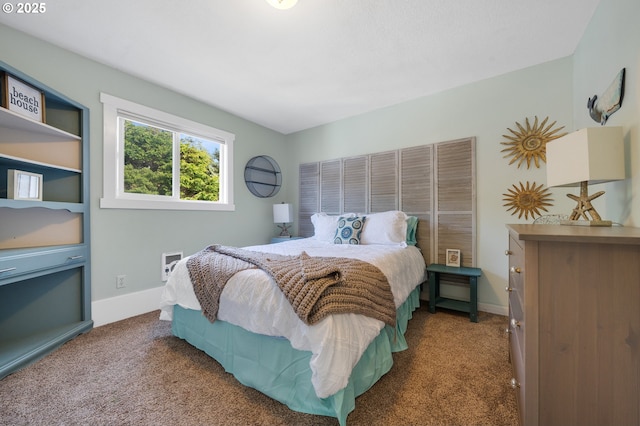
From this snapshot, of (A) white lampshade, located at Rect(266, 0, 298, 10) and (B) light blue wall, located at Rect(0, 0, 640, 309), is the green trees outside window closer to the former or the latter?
(B) light blue wall, located at Rect(0, 0, 640, 309)

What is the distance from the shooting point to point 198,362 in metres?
1.70

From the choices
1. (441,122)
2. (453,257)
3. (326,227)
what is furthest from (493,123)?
(326,227)

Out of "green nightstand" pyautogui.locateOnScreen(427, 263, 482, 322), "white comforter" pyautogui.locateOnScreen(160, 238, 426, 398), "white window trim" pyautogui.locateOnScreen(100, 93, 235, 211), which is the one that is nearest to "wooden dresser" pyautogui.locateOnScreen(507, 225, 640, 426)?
"white comforter" pyautogui.locateOnScreen(160, 238, 426, 398)

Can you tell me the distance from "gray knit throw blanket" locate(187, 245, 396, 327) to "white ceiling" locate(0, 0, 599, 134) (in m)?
1.73

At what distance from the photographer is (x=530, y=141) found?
2371mm

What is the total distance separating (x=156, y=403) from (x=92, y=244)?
5.50ft

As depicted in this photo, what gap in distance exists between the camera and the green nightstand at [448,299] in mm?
2322

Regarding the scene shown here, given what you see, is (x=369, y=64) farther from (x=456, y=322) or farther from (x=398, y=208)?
(x=456, y=322)

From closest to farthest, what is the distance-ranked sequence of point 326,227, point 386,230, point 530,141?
point 530,141
point 386,230
point 326,227

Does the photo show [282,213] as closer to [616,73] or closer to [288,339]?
[288,339]

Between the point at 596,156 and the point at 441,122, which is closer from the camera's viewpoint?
the point at 596,156

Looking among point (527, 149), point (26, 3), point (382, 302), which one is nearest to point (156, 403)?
point (382, 302)

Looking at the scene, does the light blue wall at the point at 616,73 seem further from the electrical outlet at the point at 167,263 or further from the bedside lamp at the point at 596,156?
the electrical outlet at the point at 167,263

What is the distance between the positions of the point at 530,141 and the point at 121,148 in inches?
160
